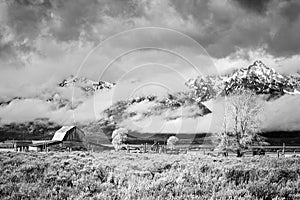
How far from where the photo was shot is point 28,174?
12195 millimetres

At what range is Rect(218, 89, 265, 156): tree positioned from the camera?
1415 inches

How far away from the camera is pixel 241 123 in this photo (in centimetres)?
3641

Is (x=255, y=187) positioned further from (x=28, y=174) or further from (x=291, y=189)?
(x=28, y=174)

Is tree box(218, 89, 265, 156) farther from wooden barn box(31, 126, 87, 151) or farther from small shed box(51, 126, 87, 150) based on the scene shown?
small shed box(51, 126, 87, 150)

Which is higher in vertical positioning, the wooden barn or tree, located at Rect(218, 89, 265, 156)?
tree, located at Rect(218, 89, 265, 156)

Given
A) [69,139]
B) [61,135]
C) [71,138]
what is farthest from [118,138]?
[61,135]

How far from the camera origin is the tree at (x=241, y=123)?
35938 millimetres

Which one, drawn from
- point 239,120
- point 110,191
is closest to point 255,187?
point 110,191

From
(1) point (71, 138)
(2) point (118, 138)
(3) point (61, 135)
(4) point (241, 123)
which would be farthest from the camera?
(2) point (118, 138)

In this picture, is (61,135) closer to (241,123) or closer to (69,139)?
(69,139)

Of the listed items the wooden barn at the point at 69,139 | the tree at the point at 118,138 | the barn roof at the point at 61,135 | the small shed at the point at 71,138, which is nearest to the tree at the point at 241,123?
the tree at the point at 118,138

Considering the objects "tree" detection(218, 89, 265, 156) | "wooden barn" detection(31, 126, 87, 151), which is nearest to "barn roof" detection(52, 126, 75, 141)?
"wooden barn" detection(31, 126, 87, 151)

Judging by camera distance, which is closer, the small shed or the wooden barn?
the wooden barn

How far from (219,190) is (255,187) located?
1042 mm
